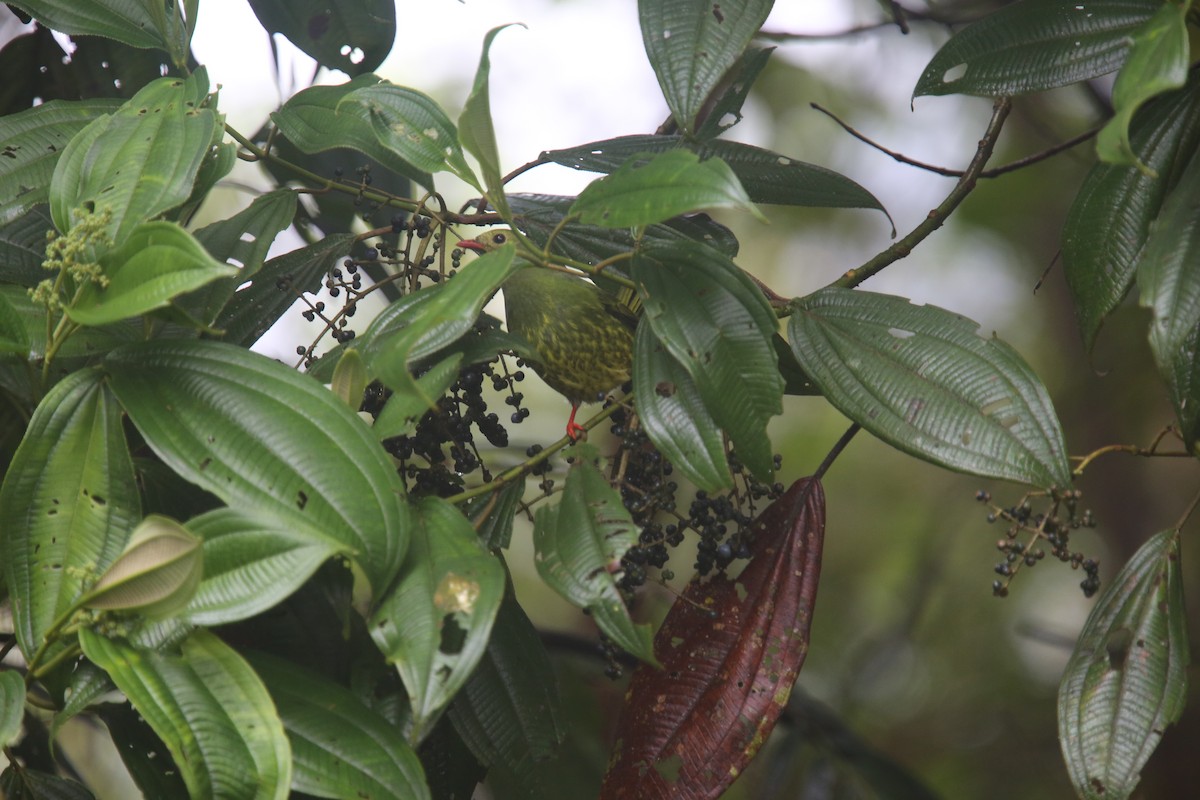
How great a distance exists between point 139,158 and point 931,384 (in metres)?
0.64

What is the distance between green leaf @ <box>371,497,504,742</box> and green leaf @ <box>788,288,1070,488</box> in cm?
32

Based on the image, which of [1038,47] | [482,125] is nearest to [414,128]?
[482,125]

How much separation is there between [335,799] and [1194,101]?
2.83ft

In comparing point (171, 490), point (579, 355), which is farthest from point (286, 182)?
point (171, 490)

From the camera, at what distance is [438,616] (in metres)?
0.61

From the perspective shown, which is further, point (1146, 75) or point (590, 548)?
point (590, 548)

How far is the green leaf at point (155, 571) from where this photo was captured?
0.56 metres

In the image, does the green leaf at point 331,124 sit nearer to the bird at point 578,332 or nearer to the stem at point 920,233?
the bird at point 578,332

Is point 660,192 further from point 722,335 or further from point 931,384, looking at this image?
point 931,384

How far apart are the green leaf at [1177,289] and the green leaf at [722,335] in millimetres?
281

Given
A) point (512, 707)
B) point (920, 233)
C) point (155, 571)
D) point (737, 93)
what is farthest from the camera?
point (737, 93)

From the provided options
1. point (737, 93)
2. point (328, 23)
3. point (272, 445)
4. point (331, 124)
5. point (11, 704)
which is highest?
point (737, 93)

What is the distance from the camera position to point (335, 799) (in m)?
0.62

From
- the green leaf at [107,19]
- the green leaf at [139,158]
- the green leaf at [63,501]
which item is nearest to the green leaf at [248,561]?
the green leaf at [63,501]
